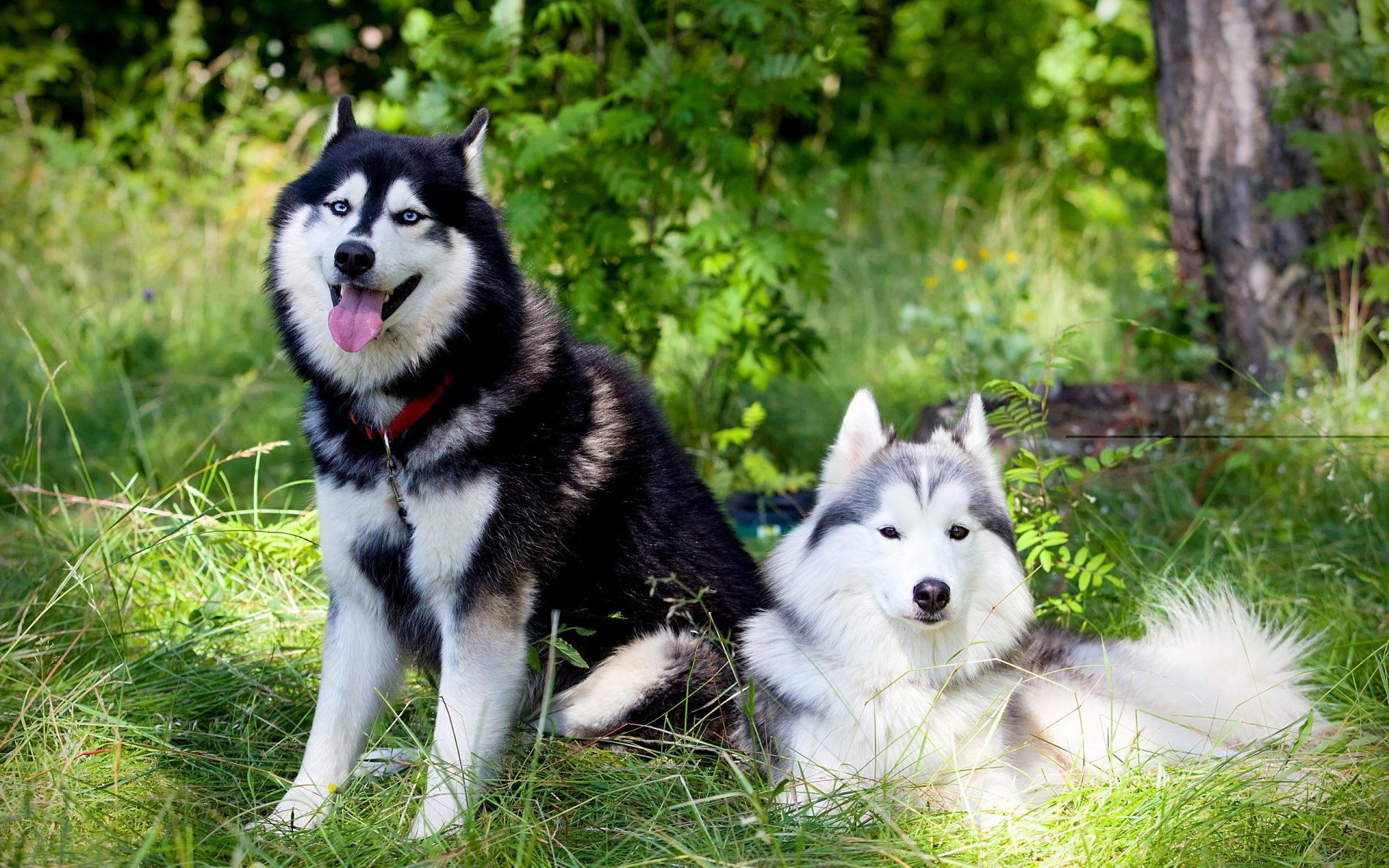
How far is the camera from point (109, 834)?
2.36 m

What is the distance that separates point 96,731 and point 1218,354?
4790 mm

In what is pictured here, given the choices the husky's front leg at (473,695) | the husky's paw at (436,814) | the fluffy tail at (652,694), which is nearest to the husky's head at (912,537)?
the fluffy tail at (652,694)

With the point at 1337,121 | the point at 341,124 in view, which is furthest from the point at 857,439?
the point at 1337,121

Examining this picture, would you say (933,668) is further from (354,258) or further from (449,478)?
(354,258)

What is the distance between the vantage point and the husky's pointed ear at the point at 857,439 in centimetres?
279

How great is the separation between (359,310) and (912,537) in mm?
1420

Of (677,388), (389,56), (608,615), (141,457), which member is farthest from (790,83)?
(389,56)

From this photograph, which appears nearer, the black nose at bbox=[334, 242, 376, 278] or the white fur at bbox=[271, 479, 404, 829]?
the black nose at bbox=[334, 242, 376, 278]

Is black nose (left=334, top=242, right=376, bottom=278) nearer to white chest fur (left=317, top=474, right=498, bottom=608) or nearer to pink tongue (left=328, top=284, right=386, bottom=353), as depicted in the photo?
pink tongue (left=328, top=284, right=386, bottom=353)

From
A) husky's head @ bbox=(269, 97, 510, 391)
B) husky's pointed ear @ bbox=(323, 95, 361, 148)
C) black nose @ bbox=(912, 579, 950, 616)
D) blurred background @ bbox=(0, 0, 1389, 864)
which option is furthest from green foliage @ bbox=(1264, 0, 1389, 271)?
husky's pointed ear @ bbox=(323, 95, 361, 148)

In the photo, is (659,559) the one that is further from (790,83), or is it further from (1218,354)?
(1218,354)

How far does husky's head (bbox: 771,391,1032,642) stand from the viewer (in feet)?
8.30

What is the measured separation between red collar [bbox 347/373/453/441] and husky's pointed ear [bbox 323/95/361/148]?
779 mm

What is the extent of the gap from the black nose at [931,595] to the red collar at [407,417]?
4.14 ft
